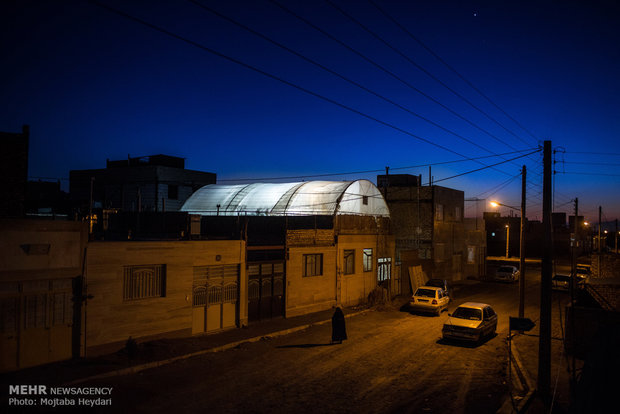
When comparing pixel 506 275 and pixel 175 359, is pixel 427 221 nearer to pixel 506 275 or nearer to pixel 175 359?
pixel 506 275

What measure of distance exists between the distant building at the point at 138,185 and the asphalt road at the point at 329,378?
30.3m

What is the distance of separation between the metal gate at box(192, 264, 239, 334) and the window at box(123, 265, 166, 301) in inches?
60.3

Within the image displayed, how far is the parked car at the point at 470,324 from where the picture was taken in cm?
1700

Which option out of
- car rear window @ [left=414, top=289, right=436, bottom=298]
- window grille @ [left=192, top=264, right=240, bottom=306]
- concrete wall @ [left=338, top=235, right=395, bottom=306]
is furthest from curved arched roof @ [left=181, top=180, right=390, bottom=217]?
window grille @ [left=192, top=264, right=240, bottom=306]

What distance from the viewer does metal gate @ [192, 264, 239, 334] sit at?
16.5 m

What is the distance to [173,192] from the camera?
1786 inches

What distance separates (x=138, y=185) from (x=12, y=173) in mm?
30440

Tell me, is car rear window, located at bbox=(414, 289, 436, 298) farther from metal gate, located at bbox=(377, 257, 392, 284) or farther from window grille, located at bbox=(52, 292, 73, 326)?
window grille, located at bbox=(52, 292, 73, 326)

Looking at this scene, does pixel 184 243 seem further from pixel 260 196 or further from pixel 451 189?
pixel 451 189

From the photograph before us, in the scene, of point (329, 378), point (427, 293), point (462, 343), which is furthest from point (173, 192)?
point (329, 378)

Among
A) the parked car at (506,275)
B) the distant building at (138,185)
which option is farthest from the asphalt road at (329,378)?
the distant building at (138,185)

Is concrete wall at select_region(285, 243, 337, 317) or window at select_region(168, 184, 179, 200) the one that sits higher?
window at select_region(168, 184, 179, 200)

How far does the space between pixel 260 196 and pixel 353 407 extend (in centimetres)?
2147

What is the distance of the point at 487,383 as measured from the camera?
41.4 feet
